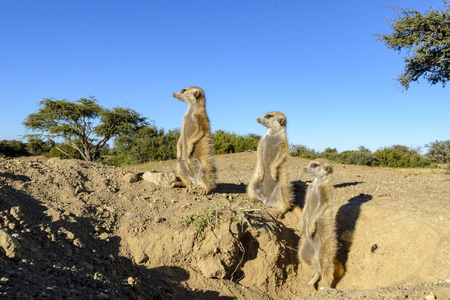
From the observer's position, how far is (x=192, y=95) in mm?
6035

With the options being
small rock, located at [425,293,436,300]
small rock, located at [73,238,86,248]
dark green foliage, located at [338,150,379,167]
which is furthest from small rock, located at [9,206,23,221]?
dark green foliage, located at [338,150,379,167]

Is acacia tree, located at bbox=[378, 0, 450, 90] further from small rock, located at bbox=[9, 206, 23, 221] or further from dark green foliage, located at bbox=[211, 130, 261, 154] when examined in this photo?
small rock, located at bbox=[9, 206, 23, 221]

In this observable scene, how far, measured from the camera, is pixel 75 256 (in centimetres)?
364

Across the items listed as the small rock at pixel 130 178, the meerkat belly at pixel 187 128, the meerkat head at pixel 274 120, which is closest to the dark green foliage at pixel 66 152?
the small rock at pixel 130 178

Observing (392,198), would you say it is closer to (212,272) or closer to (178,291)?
(212,272)

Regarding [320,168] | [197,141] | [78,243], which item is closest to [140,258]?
[78,243]

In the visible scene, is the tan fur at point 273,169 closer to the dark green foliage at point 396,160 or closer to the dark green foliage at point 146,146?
the dark green foliage at point 146,146

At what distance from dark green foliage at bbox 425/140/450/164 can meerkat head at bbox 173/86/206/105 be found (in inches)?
842

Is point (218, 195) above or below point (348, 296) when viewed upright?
above

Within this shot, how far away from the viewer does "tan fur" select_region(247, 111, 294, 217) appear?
19.3 feet

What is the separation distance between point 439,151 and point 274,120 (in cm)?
2163

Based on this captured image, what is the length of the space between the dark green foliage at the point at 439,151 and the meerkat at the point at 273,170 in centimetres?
2053

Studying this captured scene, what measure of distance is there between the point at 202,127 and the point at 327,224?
100 inches

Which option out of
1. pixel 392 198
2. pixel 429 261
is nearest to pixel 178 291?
pixel 429 261
